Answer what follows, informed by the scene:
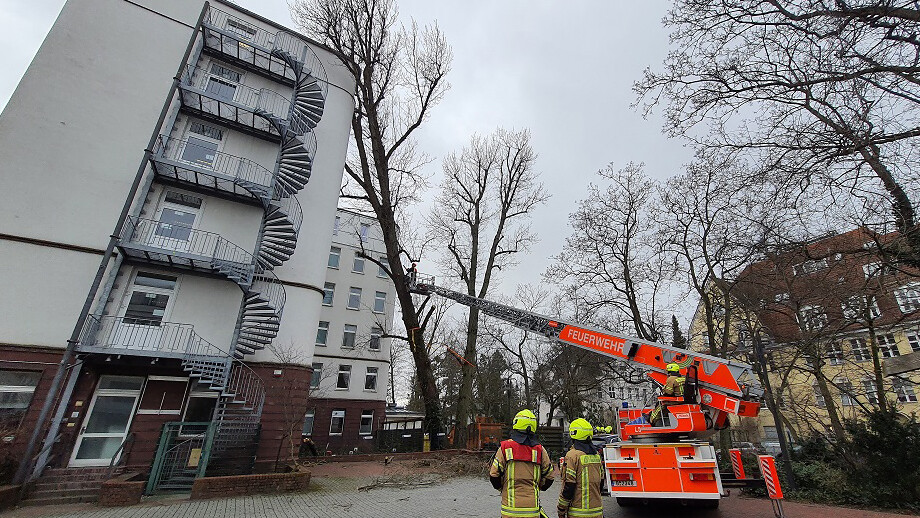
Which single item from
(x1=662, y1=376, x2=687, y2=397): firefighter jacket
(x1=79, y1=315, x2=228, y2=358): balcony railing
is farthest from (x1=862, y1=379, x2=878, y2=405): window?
(x1=79, y1=315, x2=228, y2=358): balcony railing

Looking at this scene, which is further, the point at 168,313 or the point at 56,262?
the point at 168,313

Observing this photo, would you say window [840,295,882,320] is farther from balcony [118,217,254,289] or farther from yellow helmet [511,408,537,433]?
balcony [118,217,254,289]

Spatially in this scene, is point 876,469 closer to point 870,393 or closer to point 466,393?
point 870,393

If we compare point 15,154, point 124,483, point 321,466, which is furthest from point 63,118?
point 321,466

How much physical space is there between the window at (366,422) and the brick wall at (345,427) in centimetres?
17

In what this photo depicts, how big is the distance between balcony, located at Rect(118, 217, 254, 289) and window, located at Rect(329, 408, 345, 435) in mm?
14851

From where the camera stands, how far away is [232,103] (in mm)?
13531

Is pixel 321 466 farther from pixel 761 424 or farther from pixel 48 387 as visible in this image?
pixel 761 424

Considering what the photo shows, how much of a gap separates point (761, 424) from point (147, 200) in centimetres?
3996

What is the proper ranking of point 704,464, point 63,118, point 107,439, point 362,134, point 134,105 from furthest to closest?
point 362,134 < point 134,105 < point 63,118 < point 107,439 < point 704,464

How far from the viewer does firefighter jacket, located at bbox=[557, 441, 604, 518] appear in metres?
5.14

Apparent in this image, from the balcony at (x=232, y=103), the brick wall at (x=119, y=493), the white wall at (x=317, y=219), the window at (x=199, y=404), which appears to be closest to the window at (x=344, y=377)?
the white wall at (x=317, y=219)

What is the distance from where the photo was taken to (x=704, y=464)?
6.70 meters

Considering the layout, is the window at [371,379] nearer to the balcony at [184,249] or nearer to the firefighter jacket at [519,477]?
the balcony at [184,249]
